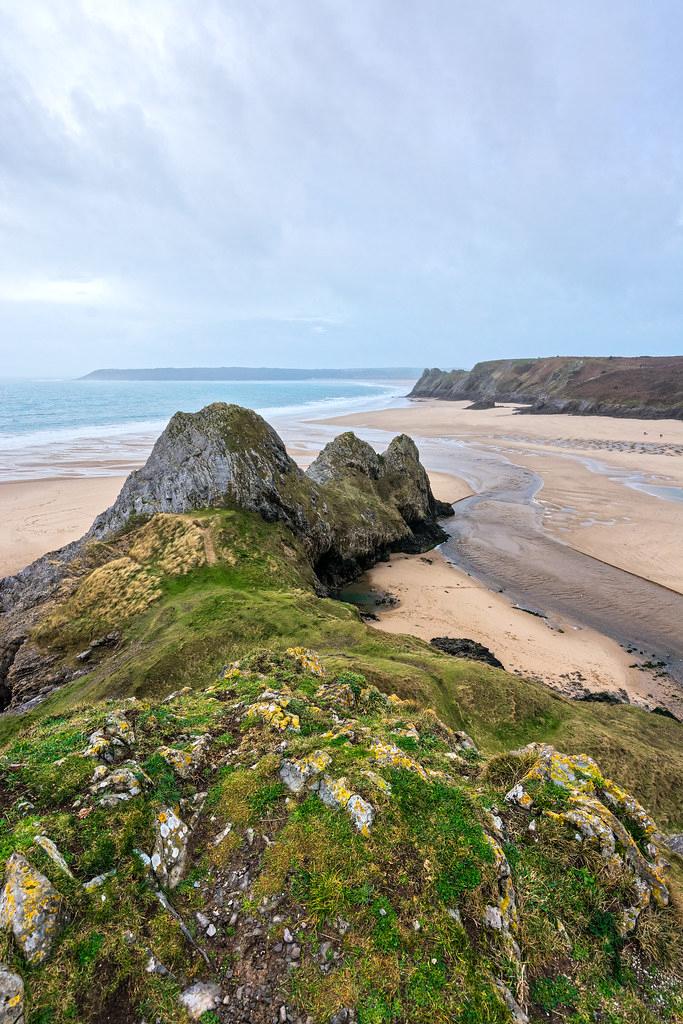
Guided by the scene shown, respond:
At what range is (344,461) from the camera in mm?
37312

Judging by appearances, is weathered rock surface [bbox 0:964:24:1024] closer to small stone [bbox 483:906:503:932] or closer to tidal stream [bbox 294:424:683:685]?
small stone [bbox 483:906:503:932]

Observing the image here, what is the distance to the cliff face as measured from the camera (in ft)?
351

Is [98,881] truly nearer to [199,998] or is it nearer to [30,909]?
[30,909]

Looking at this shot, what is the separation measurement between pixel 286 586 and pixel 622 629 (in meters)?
17.2

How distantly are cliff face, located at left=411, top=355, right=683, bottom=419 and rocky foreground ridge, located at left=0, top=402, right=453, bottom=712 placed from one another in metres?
92.9

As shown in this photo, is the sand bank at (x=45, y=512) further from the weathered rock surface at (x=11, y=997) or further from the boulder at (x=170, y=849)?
the weathered rock surface at (x=11, y=997)

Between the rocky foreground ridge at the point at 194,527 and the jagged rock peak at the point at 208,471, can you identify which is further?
the jagged rock peak at the point at 208,471

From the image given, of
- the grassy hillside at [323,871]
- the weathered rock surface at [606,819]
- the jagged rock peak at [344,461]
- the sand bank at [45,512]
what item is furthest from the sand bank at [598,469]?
the sand bank at [45,512]

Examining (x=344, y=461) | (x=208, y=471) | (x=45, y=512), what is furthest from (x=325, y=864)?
(x=45, y=512)

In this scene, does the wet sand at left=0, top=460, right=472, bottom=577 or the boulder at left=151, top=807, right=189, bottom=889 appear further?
the wet sand at left=0, top=460, right=472, bottom=577

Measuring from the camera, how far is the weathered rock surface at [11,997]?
14.0ft

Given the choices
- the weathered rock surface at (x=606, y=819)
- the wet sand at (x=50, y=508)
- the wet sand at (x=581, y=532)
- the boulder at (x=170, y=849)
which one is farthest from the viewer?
the wet sand at (x=50, y=508)

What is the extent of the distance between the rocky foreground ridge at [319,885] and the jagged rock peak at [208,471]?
63.0 ft

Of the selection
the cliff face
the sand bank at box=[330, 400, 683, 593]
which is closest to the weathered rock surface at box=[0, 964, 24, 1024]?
the sand bank at box=[330, 400, 683, 593]
